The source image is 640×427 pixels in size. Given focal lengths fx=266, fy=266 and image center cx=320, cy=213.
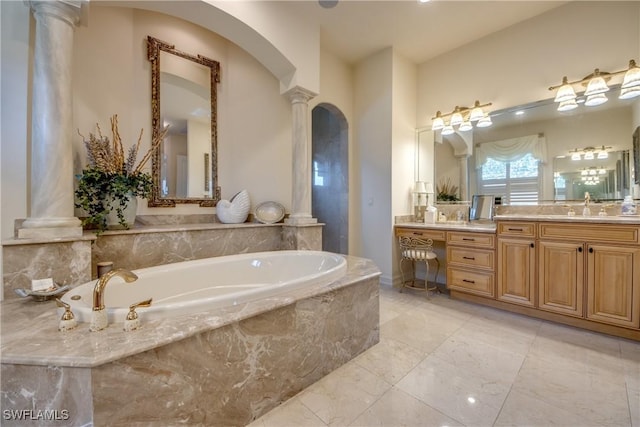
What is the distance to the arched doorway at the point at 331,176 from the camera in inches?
149

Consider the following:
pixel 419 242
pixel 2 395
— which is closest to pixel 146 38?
pixel 2 395

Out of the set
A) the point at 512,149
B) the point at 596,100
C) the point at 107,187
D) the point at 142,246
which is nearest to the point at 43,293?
the point at 142,246

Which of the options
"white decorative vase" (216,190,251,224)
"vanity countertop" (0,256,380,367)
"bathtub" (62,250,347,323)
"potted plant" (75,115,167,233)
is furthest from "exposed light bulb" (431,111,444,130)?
"potted plant" (75,115,167,233)

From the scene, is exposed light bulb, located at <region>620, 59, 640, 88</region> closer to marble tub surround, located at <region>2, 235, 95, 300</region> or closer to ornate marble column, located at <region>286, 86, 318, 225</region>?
ornate marble column, located at <region>286, 86, 318, 225</region>

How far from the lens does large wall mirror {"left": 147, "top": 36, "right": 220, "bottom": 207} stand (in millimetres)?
2559

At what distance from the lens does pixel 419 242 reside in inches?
118

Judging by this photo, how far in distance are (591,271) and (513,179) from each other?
4.01 ft

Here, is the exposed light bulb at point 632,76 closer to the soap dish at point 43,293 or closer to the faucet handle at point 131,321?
the faucet handle at point 131,321

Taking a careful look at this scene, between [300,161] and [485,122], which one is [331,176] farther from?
[485,122]

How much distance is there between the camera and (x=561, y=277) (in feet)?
7.39

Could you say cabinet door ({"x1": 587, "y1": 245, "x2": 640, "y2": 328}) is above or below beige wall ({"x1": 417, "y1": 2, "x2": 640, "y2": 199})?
below

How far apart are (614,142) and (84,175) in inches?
174

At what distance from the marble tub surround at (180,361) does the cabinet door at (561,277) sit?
1.93 metres

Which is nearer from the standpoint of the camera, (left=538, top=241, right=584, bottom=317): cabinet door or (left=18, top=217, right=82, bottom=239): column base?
(left=18, top=217, right=82, bottom=239): column base
